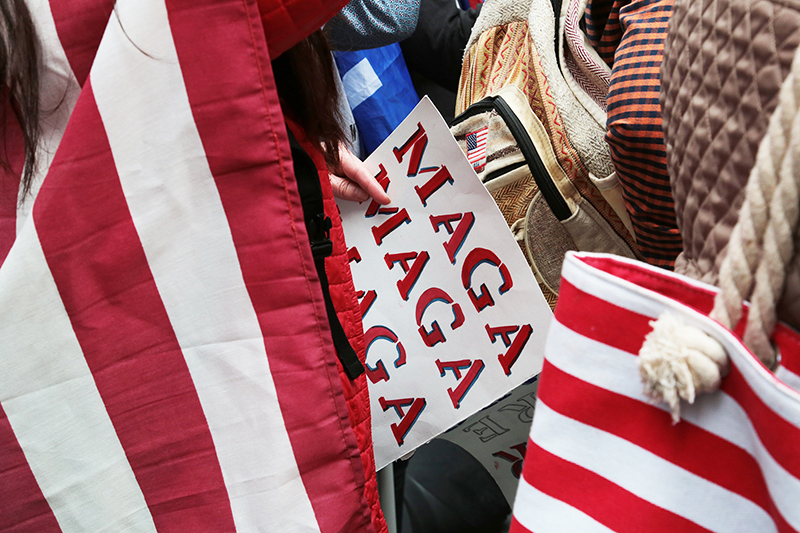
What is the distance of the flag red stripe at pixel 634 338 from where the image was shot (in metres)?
0.19

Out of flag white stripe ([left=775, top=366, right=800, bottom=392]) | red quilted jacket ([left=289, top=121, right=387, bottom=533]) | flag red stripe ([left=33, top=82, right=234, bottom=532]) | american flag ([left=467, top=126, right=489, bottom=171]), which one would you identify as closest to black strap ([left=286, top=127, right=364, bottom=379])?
red quilted jacket ([left=289, top=121, right=387, bottom=533])

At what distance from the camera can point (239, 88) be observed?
1.26ft

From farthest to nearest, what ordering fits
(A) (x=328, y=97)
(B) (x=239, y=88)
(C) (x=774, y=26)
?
(A) (x=328, y=97) < (B) (x=239, y=88) < (C) (x=774, y=26)

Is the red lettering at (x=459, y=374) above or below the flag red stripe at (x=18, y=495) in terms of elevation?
below

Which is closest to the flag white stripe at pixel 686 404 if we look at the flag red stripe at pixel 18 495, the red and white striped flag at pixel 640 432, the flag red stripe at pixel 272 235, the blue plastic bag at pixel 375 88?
the red and white striped flag at pixel 640 432

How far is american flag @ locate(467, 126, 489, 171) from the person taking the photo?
2.26 ft

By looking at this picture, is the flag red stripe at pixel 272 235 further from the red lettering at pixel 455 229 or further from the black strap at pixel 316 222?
the red lettering at pixel 455 229

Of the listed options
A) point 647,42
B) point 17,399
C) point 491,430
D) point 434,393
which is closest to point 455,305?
point 434,393

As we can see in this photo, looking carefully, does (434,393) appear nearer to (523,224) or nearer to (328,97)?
(523,224)

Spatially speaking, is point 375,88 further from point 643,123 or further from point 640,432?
point 640,432

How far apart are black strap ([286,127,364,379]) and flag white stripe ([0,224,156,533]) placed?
22 cm

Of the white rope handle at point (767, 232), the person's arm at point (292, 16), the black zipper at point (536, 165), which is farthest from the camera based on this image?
the black zipper at point (536, 165)

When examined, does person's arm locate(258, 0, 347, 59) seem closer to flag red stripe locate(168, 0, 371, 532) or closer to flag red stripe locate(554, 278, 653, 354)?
flag red stripe locate(168, 0, 371, 532)

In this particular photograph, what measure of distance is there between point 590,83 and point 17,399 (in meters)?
0.67
